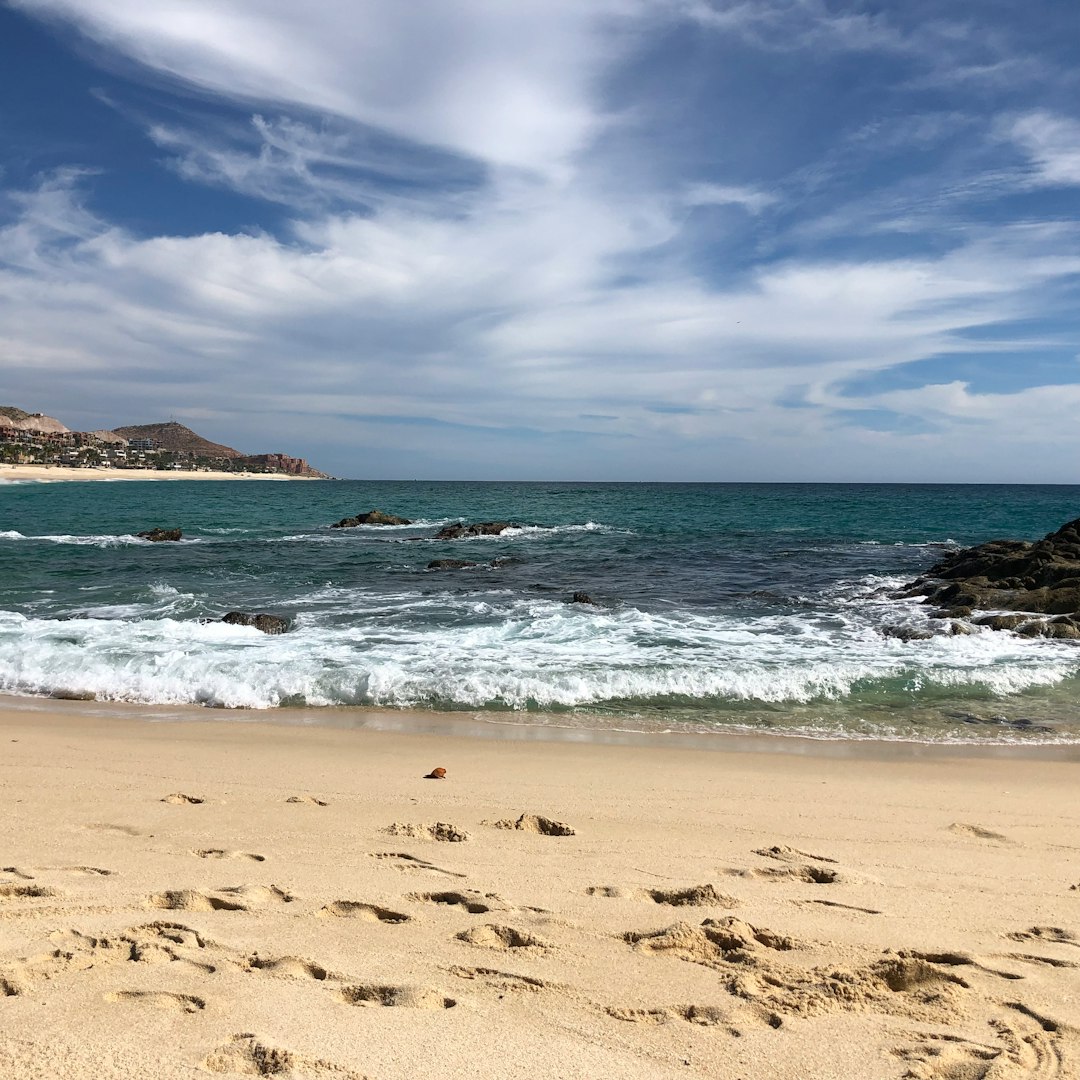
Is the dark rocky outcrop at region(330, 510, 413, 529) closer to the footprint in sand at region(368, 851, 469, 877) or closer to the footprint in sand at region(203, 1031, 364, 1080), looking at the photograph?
the footprint in sand at region(368, 851, 469, 877)

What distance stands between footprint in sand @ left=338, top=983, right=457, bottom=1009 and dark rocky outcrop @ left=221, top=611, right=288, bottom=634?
403 inches

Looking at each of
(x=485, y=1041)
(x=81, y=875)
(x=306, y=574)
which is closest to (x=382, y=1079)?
(x=485, y=1041)

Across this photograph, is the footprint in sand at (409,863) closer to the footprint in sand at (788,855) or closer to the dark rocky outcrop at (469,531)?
the footprint in sand at (788,855)

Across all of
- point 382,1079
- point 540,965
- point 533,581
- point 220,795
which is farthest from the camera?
point 533,581

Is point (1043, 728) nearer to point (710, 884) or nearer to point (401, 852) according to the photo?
point (710, 884)

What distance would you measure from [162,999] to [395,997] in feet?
2.79

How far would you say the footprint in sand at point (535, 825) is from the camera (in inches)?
197

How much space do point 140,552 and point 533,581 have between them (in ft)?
45.4

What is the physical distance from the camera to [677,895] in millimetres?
3934

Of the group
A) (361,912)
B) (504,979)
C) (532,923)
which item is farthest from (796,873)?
(361,912)

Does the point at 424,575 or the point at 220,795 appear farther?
the point at 424,575

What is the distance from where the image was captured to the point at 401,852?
448 cm

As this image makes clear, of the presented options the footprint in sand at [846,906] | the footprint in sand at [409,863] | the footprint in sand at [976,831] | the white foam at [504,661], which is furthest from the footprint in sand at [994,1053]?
the white foam at [504,661]

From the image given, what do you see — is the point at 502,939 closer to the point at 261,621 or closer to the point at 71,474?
the point at 261,621
